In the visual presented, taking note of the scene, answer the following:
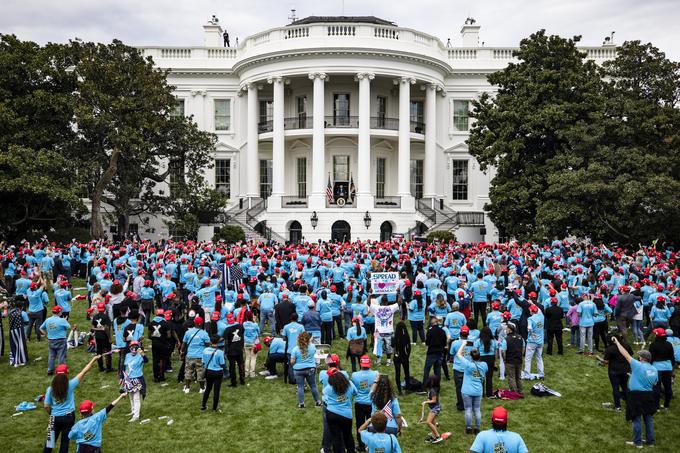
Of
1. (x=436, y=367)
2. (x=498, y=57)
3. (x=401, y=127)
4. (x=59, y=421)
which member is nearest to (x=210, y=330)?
(x=59, y=421)

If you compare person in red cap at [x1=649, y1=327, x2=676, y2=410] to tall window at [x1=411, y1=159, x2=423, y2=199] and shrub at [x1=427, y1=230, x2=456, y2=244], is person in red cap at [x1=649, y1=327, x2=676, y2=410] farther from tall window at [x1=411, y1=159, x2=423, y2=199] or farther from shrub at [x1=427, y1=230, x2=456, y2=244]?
tall window at [x1=411, y1=159, x2=423, y2=199]

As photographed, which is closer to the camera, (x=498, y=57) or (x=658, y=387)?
(x=658, y=387)

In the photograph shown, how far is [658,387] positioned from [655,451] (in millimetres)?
1757

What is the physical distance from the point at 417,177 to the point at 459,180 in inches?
128

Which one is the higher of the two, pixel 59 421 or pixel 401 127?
pixel 401 127

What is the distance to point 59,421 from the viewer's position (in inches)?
299

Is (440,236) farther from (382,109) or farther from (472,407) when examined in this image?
(472,407)

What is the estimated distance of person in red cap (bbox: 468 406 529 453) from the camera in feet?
19.0

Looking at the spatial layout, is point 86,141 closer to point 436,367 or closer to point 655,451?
point 436,367

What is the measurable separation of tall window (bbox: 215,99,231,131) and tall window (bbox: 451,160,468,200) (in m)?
17.2

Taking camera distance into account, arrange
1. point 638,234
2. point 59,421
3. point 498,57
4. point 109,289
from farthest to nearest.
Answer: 1. point 498,57
2. point 638,234
3. point 109,289
4. point 59,421

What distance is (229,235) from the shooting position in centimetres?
3231

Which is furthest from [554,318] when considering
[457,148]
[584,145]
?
[457,148]

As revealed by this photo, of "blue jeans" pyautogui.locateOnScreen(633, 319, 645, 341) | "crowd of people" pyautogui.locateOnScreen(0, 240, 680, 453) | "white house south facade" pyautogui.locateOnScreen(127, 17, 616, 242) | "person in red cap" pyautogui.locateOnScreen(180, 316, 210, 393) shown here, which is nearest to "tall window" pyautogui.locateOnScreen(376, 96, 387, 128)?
"white house south facade" pyautogui.locateOnScreen(127, 17, 616, 242)
